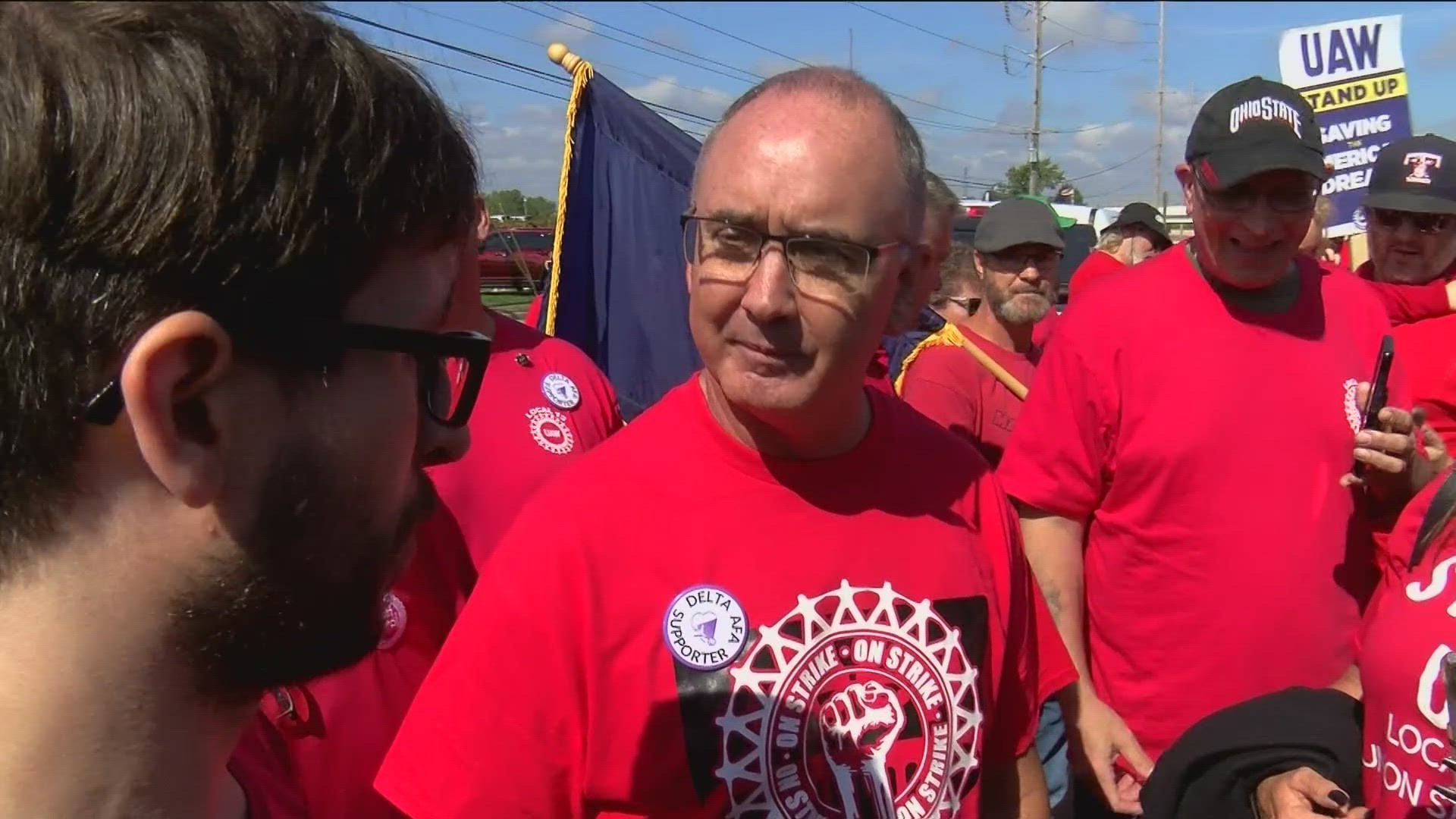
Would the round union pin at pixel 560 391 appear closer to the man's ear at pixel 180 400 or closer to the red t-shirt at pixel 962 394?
the red t-shirt at pixel 962 394

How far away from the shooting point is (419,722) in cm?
147

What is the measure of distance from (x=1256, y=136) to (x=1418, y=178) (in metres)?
1.62

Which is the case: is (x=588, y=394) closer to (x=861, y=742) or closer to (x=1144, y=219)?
(x=861, y=742)

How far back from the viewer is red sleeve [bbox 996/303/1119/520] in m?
2.60

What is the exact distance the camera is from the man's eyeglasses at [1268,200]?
2.58 metres

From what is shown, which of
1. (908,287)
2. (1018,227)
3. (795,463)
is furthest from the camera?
(1018,227)

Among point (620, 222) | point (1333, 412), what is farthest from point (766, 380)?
point (620, 222)

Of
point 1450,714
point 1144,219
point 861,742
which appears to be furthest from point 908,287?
point 1144,219

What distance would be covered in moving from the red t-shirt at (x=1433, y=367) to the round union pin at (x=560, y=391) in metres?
2.44

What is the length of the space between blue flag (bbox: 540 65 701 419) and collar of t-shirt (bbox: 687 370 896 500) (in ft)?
7.61

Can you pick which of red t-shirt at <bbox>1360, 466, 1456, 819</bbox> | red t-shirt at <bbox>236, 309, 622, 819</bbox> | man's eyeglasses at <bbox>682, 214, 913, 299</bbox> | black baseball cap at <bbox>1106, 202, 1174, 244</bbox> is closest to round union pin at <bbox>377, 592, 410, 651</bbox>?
red t-shirt at <bbox>236, 309, 622, 819</bbox>

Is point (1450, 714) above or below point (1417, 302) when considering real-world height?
below

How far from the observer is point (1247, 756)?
1974mm

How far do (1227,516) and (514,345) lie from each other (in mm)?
1791
